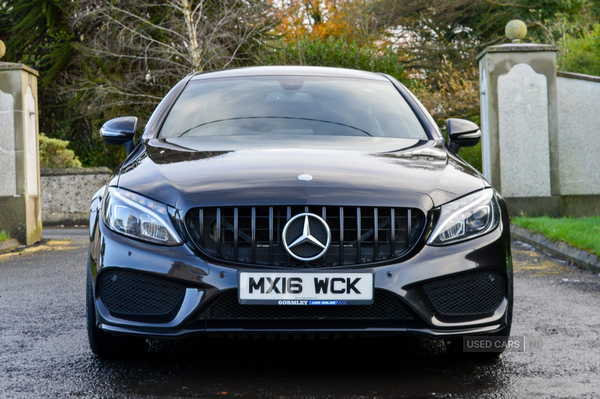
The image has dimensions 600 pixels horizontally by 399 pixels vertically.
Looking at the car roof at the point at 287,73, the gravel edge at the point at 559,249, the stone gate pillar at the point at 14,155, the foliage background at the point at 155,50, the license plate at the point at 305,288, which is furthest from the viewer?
the foliage background at the point at 155,50

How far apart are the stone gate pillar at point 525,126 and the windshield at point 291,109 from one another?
668 centimetres

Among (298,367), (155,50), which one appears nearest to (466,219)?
(298,367)

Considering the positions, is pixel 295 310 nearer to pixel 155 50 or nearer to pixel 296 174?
pixel 296 174

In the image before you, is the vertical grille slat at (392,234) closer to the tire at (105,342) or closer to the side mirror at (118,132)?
the tire at (105,342)

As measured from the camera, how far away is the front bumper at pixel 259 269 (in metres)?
2.82

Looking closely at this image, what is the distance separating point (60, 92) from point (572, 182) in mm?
12703

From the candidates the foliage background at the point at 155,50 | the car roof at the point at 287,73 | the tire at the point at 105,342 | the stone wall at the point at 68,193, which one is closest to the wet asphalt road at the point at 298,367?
the tire at the point at 105,342

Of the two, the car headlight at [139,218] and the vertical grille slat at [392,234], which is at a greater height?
the car headlight at [139,218]

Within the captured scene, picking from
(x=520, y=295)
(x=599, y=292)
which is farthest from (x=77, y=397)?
(x=599, y=292)

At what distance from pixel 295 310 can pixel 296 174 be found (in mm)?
577

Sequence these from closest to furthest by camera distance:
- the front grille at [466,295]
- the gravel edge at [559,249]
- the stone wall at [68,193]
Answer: the front grille at [466,295] < the gravel edge at [559,249] < the stone wall at [68,193]

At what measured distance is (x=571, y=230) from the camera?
7887mm

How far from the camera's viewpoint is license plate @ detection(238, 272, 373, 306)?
2.79 meters

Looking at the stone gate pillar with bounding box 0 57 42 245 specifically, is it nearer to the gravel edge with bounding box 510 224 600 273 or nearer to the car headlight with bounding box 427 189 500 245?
the gravel edge with bounding box 510 224 600 273
